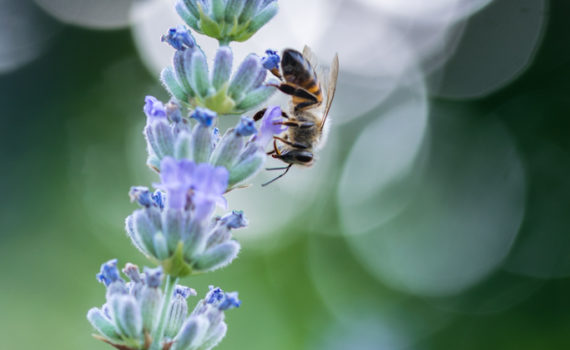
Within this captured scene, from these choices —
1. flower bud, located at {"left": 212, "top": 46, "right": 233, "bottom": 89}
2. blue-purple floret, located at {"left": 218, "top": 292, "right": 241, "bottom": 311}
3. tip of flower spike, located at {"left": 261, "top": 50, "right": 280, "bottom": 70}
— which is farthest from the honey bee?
blue-purple floret, located at {"left": 218, "top": 292, "right": 241, "bottom": 311}

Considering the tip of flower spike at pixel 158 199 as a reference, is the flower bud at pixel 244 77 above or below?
above

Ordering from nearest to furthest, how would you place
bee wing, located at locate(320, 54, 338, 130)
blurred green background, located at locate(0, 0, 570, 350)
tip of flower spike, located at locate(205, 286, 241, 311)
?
1. tip of flower spike, located at locate(205, 286, 241, 311)
2. bee wing, located at locate(320, 54, 338, 130)
3. blurred green background, located at locate(0, 0, 570, 350)

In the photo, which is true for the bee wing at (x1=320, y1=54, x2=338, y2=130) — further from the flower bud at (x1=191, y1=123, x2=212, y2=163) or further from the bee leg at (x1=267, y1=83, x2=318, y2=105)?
the flower bud at (x1=191, y1=123, x2=212, y2=163)

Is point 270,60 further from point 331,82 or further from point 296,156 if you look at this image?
point 331,82

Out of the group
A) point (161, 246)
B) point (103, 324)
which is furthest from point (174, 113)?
point (103, 324)

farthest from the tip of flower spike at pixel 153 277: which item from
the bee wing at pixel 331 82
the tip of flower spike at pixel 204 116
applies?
the bee wing at pixel 331 82

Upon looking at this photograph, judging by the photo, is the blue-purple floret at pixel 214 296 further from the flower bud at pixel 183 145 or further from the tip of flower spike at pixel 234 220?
the flower bud at pixel 183 145

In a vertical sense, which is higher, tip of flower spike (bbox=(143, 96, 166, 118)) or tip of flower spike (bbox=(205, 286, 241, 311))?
tip of flower spike (bbox=(143, 96, 166, 118))
